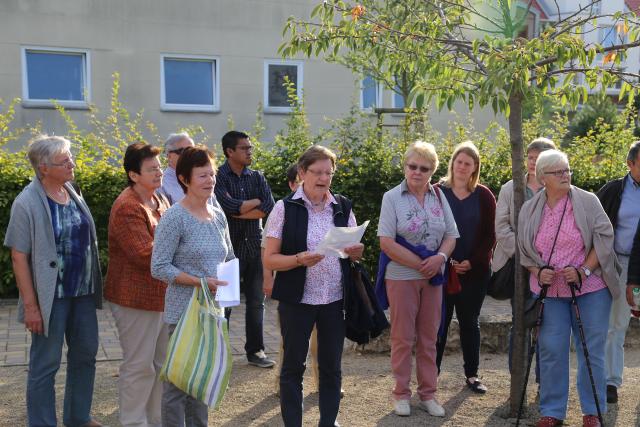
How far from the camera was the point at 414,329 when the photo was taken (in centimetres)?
569

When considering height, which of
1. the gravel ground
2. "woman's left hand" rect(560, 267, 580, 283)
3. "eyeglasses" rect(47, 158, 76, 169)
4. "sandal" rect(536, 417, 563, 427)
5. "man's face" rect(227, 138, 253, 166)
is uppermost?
"man's face" rect(227, 138, 253, 166)

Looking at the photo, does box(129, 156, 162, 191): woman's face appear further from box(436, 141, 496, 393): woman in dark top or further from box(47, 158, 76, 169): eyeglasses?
box(436, 141, 496, 393): woman in dark top

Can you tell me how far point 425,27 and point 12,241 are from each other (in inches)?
129

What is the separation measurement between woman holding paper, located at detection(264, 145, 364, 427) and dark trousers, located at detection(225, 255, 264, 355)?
1932 millimetres

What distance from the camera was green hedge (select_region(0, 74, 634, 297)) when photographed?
9.62m

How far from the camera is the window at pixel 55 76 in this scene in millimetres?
16672

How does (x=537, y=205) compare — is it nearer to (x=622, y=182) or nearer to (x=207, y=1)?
(x=622, y=182)

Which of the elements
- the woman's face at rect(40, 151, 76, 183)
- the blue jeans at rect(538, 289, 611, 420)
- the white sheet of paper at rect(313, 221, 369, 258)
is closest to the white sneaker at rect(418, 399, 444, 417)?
the blue jeans at rect(538, 289, 611, 420)

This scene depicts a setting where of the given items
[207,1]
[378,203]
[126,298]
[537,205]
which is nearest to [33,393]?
[126,298]

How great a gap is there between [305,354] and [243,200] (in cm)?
216

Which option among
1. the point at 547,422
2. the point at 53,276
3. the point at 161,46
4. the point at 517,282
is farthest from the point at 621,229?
the point at 161,46

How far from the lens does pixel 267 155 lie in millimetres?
10195

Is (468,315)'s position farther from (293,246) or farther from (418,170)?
(293,246)

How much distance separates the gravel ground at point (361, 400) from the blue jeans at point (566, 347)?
320 millimetres
